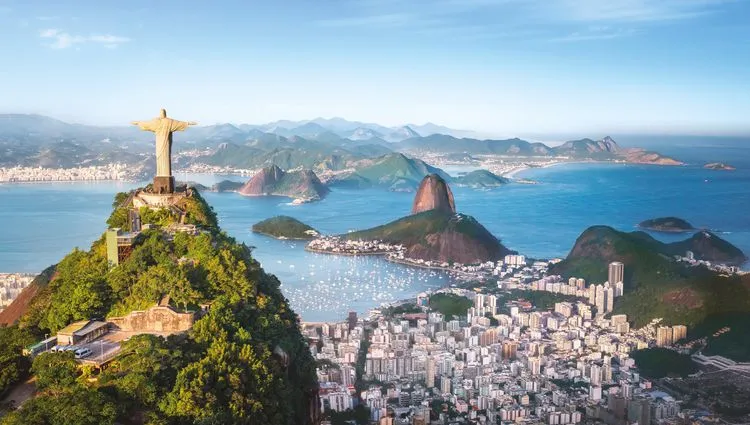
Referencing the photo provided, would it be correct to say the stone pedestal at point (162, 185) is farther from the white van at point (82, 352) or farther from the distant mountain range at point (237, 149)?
the distant mountain range at point (237, 149)

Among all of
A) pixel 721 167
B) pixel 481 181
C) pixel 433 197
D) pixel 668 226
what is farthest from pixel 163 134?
pixel 721 167

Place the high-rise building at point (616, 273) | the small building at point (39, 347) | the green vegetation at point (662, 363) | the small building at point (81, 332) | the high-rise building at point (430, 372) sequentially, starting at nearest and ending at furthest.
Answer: the small building at point (39, 347) → the small building at point (81, 332) → the high-rise building at point (430, 372) → the green vegetation at point (662, 363) → the high-rise building at point (616, 273)

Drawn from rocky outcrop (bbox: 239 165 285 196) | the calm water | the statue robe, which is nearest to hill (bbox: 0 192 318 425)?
the statue robe

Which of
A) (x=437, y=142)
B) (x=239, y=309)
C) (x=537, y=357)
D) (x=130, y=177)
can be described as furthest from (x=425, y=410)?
(x=437, y=142)

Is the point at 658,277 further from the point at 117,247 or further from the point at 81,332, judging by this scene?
the point at 81,332

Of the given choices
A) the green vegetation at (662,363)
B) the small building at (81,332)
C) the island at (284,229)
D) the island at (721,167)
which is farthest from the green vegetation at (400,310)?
the island at (721,167)

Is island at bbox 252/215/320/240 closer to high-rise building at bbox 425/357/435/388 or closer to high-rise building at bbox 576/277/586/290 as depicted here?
high-rise building at bbox 576/277/586/290

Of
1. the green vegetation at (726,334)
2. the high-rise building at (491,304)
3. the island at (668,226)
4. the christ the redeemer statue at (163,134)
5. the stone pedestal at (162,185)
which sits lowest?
the high-rise building at (491,304)
